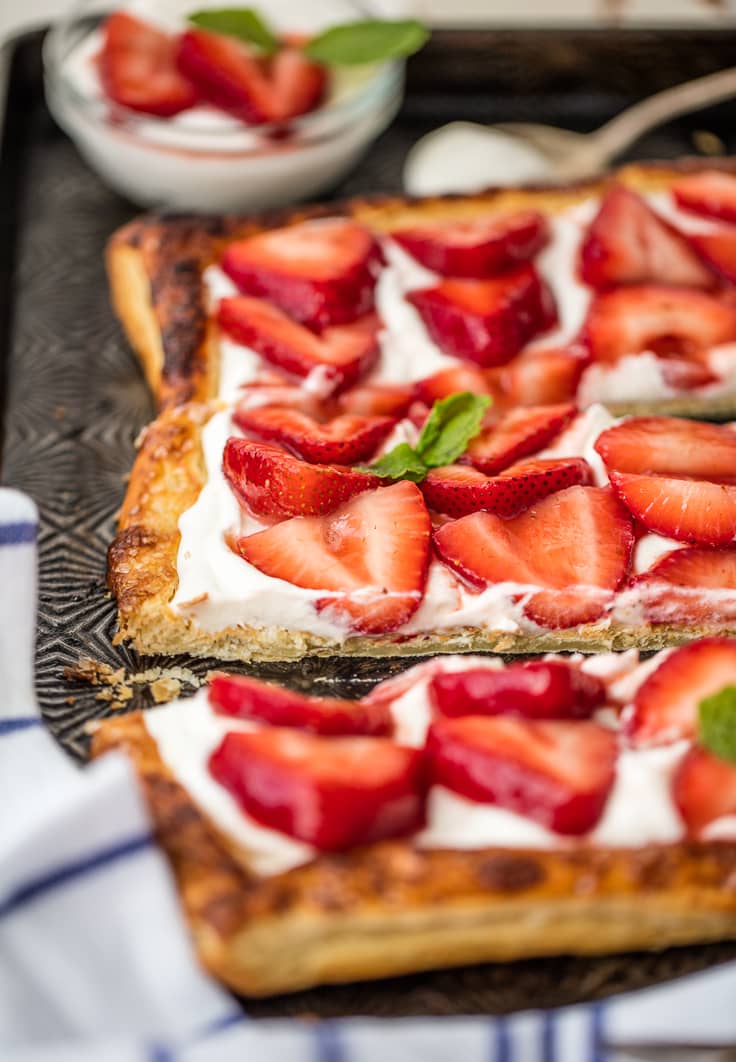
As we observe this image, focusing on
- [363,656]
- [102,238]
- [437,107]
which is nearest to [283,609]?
[363,656]

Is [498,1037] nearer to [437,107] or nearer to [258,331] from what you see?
[258,331]

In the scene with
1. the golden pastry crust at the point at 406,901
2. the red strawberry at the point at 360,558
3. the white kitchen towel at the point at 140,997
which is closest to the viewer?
the white kitchen towel at the point at 140,997

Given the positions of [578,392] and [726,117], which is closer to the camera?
[578,392]

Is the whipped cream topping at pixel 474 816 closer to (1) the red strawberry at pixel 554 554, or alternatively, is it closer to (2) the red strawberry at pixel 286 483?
(1) the red strawberry at pixel 554 554

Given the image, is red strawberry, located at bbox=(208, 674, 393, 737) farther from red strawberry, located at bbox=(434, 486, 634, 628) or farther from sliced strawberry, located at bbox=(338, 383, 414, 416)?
sliced strawberry, located at bbox=(338, 383, 414, 416)

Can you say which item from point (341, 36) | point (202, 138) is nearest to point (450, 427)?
point (202, 138)

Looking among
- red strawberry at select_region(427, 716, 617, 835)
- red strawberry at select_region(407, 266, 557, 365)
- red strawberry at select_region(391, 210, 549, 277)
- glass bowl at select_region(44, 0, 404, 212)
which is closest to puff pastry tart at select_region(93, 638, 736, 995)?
red strawberry at select_region(427, 716, 617, 835)

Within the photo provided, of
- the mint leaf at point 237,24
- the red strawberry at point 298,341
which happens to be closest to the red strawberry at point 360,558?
the red strawberry at point 298,341
